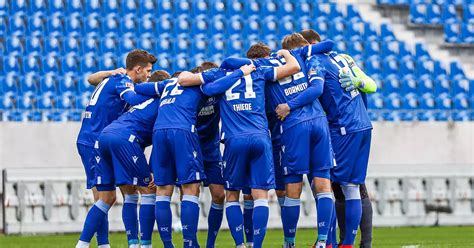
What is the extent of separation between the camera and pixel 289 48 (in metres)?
11.7

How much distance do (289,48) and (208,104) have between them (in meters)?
0.97

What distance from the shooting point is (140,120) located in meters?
11.6

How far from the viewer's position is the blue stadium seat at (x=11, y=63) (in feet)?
72.4

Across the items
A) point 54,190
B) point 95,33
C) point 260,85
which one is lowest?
point 54,190

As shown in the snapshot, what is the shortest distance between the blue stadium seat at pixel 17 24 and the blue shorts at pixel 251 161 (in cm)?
1242

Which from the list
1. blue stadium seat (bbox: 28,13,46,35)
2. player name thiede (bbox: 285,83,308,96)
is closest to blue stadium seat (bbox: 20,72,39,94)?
blue stadium seat (bbox: 28,13,46,35)

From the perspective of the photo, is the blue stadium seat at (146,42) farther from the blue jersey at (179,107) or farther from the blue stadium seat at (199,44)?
the blue jersey at (179,107)

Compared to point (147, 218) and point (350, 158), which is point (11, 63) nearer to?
point (147, 218)

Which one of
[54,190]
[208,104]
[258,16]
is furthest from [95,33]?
[208,104]

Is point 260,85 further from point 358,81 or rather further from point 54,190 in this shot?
point 54,190

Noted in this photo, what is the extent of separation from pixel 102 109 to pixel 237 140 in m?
1.74

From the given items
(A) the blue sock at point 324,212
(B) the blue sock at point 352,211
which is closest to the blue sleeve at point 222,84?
(A) the blue sock at point 324,212

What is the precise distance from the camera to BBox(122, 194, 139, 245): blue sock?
1148cm

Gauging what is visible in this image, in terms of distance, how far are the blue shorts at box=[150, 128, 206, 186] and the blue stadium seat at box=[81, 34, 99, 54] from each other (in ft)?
39.0
